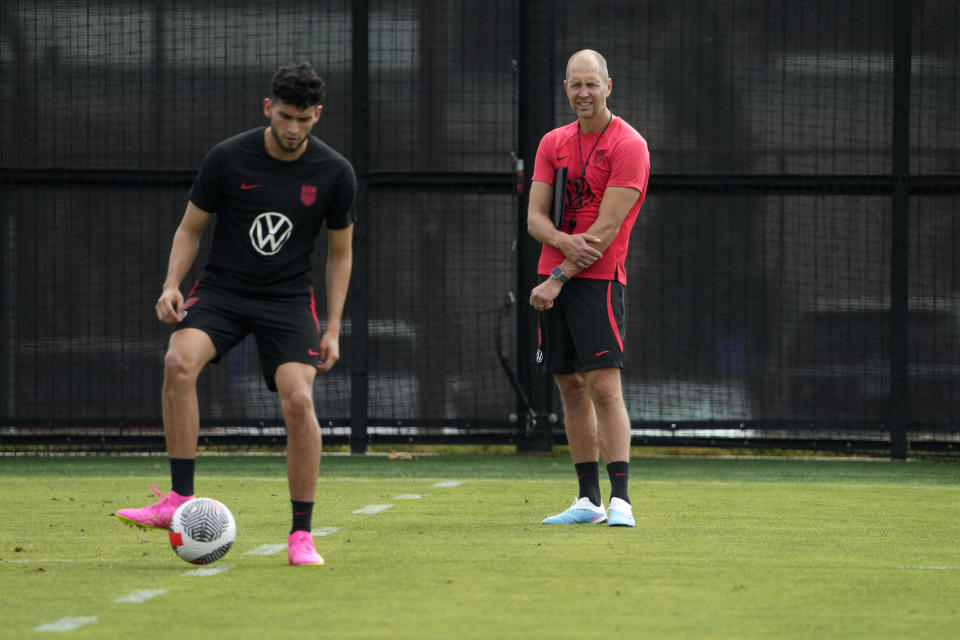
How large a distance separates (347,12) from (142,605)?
7.86 metres

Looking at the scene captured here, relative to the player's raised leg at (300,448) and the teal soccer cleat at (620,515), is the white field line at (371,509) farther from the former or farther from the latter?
the player's raised leg at (300,448)

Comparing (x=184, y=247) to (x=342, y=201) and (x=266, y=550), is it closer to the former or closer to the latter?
(x=342, y=201)

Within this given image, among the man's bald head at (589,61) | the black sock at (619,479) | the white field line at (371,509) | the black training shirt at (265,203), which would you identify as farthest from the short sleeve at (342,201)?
the white field line at (371,509)

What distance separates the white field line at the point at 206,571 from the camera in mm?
4945

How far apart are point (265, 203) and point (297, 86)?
50cm

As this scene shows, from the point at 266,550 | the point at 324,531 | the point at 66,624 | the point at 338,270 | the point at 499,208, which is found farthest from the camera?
the point at 499,208

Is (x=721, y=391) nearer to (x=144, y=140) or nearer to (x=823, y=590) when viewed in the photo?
(x=144, y=140)

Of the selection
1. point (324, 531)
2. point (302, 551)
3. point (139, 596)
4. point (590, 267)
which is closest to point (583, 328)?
point (590, 267)

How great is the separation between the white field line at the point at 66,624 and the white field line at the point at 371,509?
309cm

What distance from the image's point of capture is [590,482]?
676cm

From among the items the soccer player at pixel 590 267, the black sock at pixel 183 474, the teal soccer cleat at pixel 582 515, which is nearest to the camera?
the black sock at pixel 183 474

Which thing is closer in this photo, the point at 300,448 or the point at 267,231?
the point at 300,448

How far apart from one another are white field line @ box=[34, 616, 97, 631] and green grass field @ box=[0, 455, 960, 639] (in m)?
0.02

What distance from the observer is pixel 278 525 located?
21.7ft
